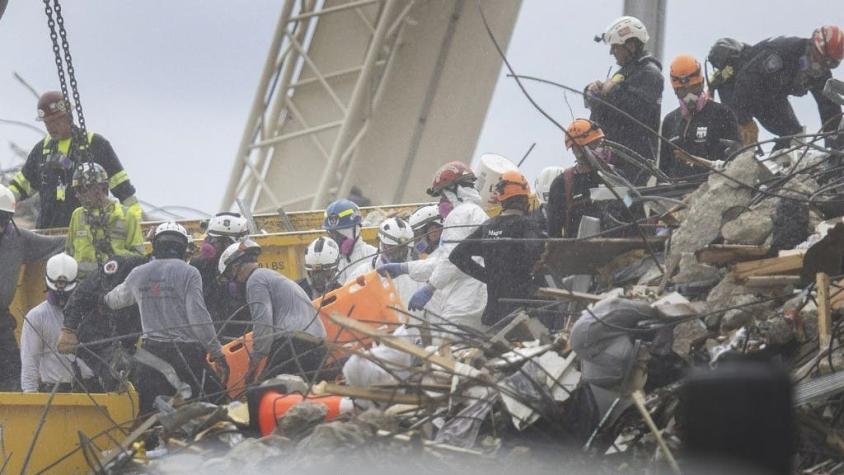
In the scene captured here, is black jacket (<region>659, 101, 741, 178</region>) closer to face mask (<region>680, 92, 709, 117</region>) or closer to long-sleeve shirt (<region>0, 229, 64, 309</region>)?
face mask (<region>680, 92, 709, 117</region>)

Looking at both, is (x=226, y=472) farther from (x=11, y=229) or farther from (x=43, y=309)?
(x=11, y=229)

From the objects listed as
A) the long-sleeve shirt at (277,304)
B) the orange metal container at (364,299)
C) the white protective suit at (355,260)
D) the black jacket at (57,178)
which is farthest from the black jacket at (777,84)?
the black jacket at (57,178)

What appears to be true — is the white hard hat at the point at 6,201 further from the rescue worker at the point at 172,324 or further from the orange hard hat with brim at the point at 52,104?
the rescue worker at the point at 172,324

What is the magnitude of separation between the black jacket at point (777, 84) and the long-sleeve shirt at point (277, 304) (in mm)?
3715

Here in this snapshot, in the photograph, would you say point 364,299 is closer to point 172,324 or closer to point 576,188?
point 172,324

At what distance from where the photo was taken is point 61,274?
37.8 feet

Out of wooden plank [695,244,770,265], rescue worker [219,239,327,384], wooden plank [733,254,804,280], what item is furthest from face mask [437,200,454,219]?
wooden plank [733,254,804,280]

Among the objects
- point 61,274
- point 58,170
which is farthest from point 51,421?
point 58,170

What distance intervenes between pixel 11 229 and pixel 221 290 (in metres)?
2.33

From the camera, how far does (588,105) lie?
10.6 m

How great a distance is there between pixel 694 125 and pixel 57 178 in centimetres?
580

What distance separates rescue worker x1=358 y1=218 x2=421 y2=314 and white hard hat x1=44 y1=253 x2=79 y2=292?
2.30m

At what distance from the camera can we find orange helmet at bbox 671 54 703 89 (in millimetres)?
10367

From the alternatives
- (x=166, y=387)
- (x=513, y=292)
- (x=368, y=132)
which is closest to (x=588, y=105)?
(x=513, y=292)
